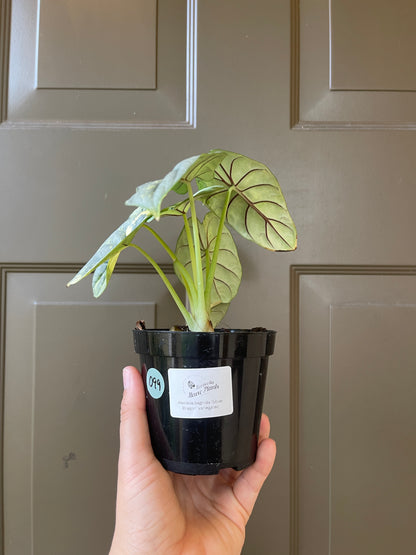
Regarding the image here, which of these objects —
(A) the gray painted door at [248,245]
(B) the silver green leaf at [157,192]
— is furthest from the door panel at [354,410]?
(B) the silver green leaf at [157,192]

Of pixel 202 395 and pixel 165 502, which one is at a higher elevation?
pixel 202 395

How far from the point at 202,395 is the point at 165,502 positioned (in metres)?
0.18

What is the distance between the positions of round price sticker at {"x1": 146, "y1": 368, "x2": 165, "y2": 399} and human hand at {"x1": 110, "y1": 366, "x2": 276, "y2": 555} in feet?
0.09

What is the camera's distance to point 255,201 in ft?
1.83

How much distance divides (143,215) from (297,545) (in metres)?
0.69

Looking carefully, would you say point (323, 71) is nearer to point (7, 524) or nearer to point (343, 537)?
point (343, 537)

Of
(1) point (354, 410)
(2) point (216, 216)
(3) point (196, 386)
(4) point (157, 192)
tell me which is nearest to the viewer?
(4) point (157, 192)

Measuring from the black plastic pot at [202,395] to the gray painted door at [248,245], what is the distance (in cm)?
22

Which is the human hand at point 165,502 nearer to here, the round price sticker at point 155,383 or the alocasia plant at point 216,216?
the round price sticker at point 155,383

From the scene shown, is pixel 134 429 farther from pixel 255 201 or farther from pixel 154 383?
pixel 255 201

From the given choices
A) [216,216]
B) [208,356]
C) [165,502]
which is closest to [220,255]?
[216,216]

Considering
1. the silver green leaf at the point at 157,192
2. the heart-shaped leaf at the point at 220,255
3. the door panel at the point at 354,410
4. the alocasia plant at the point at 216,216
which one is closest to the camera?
the silver green leaf at the point at 157,192

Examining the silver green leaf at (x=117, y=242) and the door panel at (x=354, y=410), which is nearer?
the silver green leaf at (x=117, y=242)

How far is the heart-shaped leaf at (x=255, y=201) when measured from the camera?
533 millimetres
